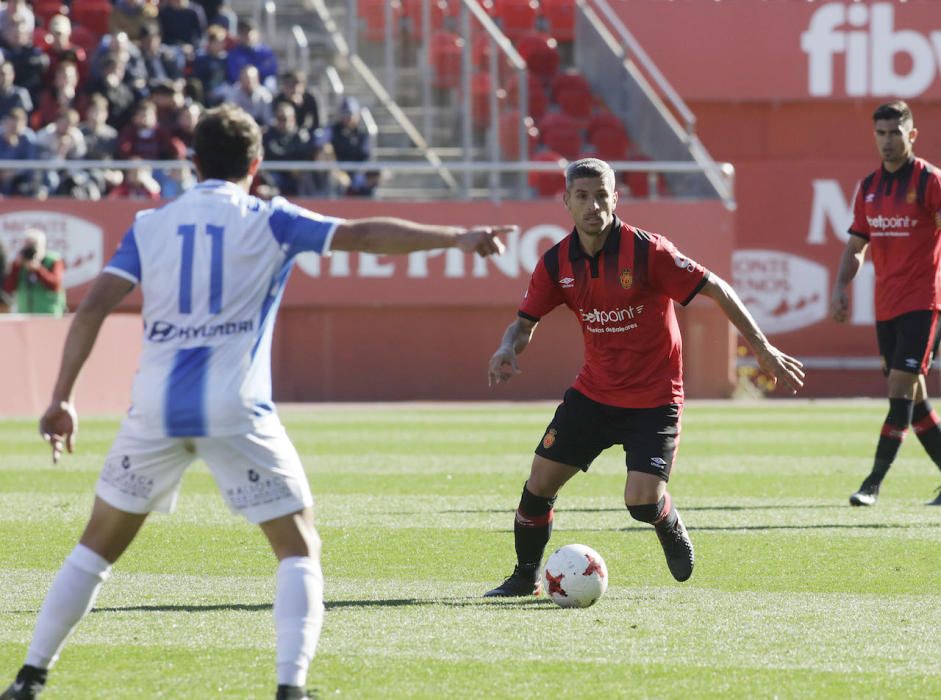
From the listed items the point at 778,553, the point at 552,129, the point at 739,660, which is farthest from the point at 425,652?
the point at 552,129

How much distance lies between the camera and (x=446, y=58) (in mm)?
24406

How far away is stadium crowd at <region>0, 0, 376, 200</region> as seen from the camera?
2266cm

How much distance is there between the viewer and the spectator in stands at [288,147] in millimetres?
23156

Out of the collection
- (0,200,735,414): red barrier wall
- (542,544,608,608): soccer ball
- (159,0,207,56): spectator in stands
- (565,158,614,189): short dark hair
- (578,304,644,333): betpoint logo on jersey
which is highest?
(159,0,207,56): spectator in stands

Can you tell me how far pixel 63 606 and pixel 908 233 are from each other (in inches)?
280

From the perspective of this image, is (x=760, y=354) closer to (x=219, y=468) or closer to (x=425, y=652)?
(x=425, y=652)

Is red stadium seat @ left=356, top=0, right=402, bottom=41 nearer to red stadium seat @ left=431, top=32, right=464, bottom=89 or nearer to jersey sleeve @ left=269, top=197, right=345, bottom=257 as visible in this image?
red stadium seat @ left=431, top=32, right=464, bottom=89

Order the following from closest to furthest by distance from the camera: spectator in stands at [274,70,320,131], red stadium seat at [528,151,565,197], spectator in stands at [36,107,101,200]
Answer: spectator in stands at [36,107,101,200] < spectator in stands at [274,70,320,131] < red stadium seat at [528,151,565,197]

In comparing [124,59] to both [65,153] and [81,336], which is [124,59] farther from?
[81,336]

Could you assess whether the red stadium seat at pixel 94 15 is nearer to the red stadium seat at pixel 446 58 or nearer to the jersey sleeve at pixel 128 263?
the red stadium seat at pixel 446 58

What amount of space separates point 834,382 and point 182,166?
1136 cm

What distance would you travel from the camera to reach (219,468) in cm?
514

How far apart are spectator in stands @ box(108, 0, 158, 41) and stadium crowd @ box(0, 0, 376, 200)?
0.22 m

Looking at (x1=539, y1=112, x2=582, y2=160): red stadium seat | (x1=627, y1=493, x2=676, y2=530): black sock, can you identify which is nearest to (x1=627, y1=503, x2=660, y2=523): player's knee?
(x1=627, y1=493, x2=676, y2=530): black sock
